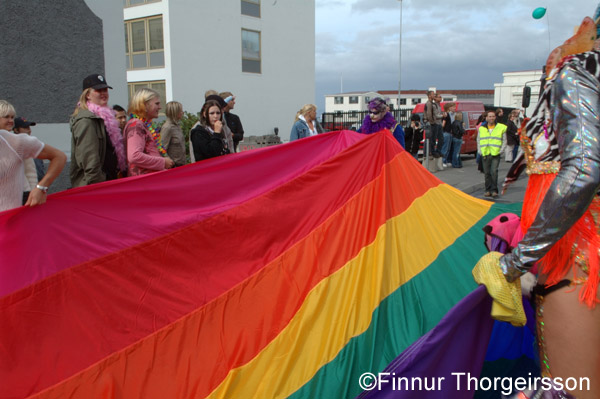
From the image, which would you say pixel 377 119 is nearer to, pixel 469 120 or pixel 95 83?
pixel 95 83

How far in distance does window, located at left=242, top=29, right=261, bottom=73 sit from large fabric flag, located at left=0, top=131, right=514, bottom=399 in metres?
24.9

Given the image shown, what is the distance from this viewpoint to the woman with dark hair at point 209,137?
214 inches

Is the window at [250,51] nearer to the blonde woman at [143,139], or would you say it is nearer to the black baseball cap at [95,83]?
the blonde woman at [143,139]

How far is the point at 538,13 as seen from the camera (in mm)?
2297

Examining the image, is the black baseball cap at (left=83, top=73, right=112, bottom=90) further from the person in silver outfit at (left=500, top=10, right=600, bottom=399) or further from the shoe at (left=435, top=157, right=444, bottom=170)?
the shoe at (left=435, top=157, right=444, bottom=170)

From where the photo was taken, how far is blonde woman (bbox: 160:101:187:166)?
579cm

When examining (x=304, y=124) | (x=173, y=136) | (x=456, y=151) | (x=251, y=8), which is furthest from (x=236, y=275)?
(x=251, y=8)

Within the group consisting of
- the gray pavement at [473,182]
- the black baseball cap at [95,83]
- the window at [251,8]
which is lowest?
the gray pavement at [473,182]

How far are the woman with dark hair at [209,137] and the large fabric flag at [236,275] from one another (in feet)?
5.59

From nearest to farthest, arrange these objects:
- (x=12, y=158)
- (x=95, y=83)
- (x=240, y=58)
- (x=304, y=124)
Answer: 1. (x=12, y=158)
2. (x=95, y=83)
3. (x=304, y=124)
4. (x=240, y=58)

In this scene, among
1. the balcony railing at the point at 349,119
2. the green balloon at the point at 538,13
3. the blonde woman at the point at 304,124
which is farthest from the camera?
the balcony railing at the point at 349,119

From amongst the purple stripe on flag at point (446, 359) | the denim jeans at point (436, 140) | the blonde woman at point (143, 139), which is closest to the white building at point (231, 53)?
the denim jeans at point (436, 140)

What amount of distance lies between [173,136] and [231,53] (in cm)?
2218

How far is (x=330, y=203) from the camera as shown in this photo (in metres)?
3.71
